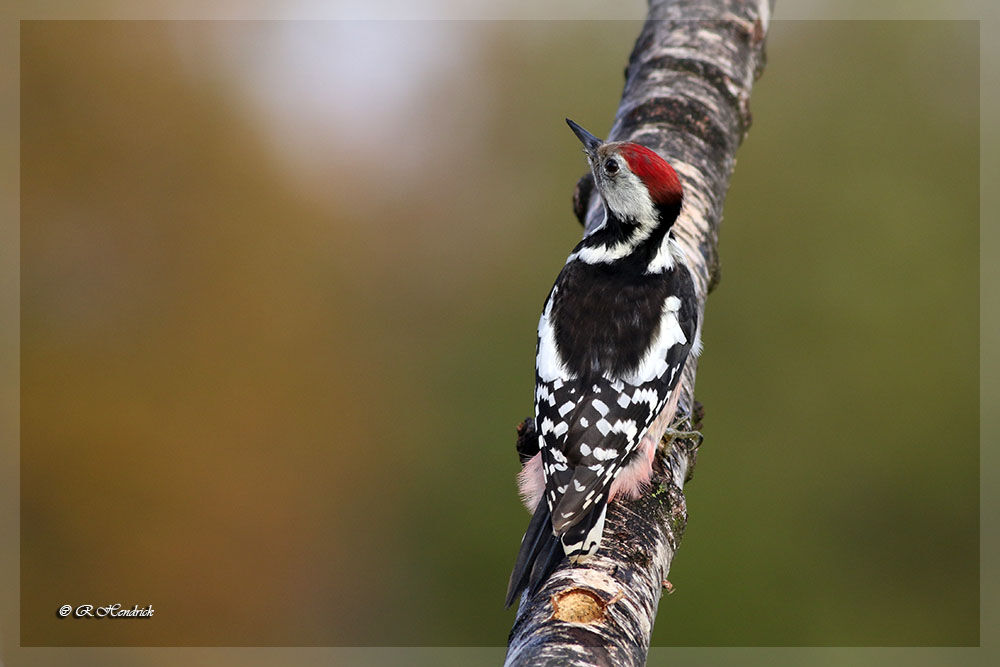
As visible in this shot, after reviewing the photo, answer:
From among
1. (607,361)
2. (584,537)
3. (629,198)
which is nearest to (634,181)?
(629,198)

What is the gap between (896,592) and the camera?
4555 millimetres

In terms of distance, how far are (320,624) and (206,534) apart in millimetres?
967

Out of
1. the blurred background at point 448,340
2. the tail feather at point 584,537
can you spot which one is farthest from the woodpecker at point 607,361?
the blurred background at point 448,340

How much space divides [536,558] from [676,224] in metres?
1.09

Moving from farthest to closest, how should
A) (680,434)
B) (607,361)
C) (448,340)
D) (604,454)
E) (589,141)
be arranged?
(448,340), (589,141), (680,434), (607,361), (604,454)

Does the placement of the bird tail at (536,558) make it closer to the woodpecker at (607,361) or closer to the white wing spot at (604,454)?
the woodpecker at (607,361)

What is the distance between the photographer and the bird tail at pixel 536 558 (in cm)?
145

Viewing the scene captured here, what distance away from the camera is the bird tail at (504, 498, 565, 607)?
145cm

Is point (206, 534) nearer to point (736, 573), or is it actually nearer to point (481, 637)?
point (481, 637)

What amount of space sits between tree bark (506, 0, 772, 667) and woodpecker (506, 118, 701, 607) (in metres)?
0.06

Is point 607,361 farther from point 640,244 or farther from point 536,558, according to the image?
point 536,558

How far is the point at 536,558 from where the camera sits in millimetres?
1507

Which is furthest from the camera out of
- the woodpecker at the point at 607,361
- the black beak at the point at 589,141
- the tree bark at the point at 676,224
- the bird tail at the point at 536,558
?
the black beak at the point at 589,141

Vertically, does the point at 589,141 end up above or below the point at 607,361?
above
